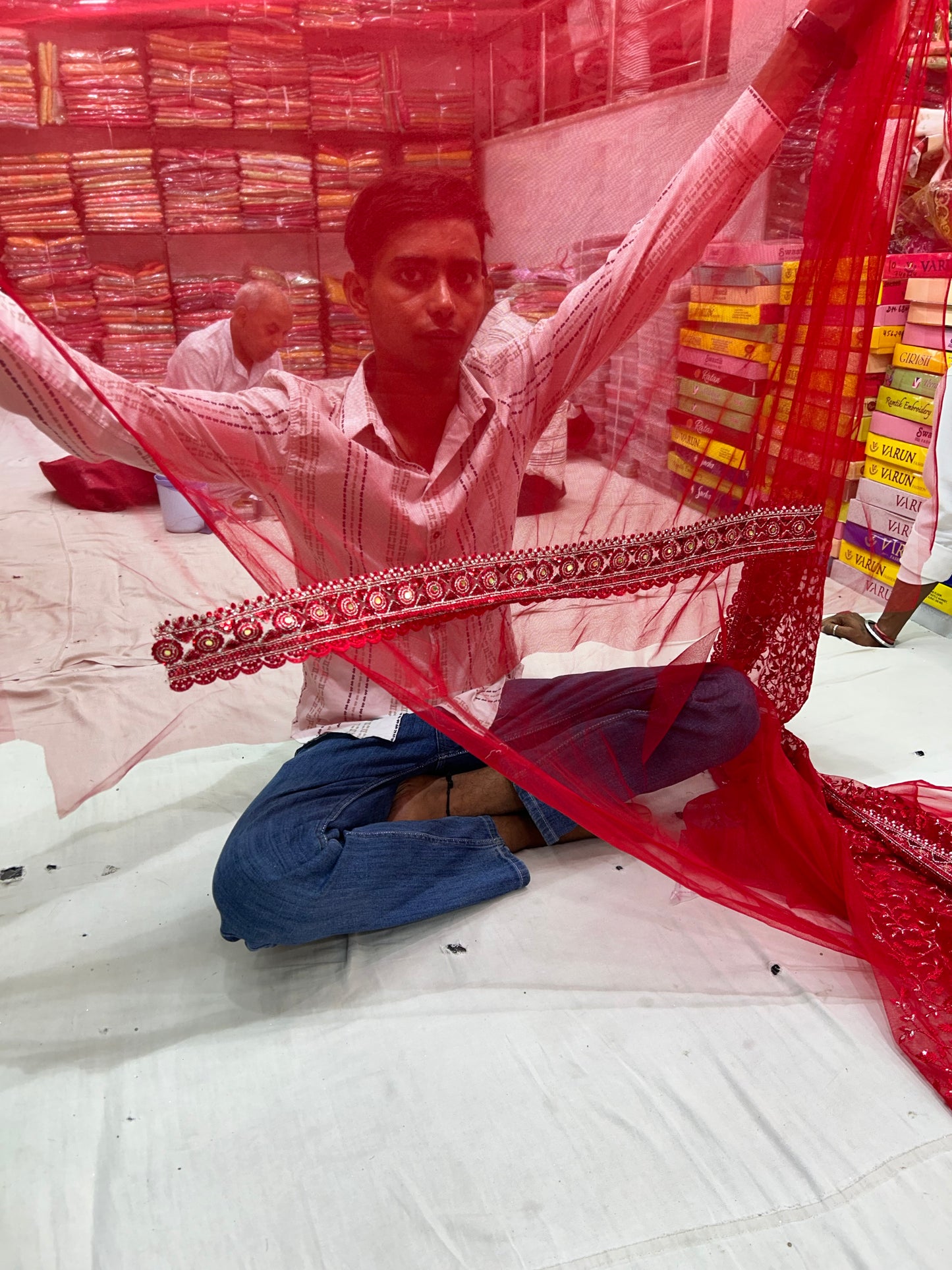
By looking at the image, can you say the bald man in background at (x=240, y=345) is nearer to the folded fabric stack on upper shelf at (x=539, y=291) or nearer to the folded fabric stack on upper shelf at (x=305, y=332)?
the folded fabric stack on upper shelf at (x=305, y=332)

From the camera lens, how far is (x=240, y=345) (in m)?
0.91

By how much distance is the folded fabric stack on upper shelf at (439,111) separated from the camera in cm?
89

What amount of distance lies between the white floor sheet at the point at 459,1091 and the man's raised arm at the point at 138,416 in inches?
10.0

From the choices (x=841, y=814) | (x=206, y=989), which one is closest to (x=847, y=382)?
(x=841, y=814)

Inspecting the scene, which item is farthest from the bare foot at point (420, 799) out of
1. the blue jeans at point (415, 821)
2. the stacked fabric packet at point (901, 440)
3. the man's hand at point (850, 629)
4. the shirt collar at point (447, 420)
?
the stacked fabric packet at point (901, 440)

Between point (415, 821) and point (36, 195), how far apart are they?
2.81ft

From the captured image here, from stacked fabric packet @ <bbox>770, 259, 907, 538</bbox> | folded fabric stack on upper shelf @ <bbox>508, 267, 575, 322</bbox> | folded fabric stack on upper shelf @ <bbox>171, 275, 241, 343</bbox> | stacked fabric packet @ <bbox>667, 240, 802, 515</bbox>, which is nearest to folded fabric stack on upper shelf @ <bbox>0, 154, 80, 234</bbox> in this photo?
folded fabric stack on upper shelf @ <bbox>171, 275, 241, 343</bbox>

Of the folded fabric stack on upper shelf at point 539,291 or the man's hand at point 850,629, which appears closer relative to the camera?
the folded fabric stack on upper shelf at point 539,291

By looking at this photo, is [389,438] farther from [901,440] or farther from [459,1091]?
[901,440]

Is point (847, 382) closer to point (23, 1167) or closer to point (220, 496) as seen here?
point (220, 496)

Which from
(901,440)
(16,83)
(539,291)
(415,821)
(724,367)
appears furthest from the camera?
(901,440)

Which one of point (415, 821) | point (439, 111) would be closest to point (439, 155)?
point (439, 111)

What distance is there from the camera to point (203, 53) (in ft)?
2.76

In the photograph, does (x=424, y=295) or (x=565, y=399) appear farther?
(x=565, y=399)
